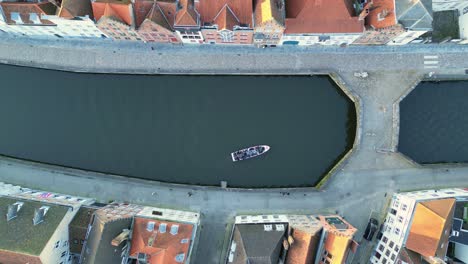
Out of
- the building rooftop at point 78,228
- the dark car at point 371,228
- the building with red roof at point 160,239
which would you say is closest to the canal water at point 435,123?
the dark car at point 371,228

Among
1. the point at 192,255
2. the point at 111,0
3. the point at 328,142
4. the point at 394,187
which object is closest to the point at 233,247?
the point at 192,255

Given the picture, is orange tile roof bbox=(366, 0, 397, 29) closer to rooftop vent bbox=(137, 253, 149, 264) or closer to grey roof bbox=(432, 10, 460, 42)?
grey roof bbox=(432, 10, 460, 42)

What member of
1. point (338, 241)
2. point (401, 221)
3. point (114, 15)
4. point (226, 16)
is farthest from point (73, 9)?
point (401, 221)

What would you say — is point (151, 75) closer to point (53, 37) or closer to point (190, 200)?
point (53, 37)

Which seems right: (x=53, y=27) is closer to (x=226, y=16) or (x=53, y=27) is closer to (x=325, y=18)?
(x=226, y=16)

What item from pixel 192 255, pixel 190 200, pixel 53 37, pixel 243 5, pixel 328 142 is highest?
pixel 243 5

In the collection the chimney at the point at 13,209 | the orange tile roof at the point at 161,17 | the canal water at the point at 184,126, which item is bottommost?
the chimney at the point at 13,209

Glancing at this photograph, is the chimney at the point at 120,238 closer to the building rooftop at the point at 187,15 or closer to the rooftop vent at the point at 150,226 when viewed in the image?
the rooftop vent at the point at 150,226
